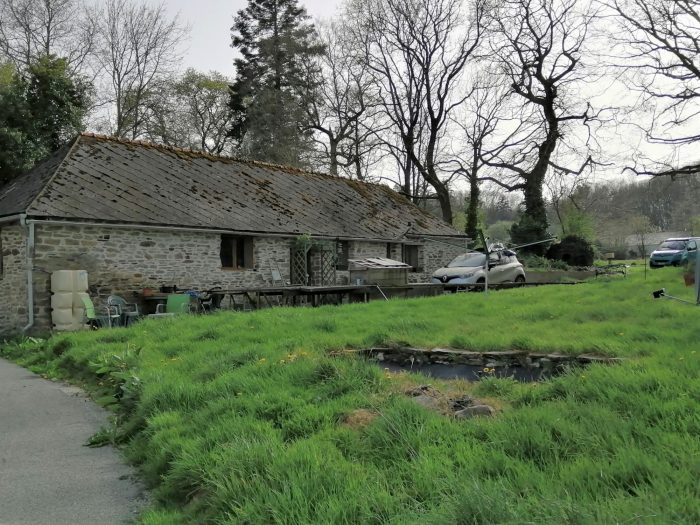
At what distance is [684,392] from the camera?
4.15 metres

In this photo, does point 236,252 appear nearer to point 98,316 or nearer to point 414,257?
point 98,316

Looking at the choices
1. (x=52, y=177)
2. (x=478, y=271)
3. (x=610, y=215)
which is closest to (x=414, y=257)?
(x=478, y=271)

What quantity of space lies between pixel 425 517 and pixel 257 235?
1500cm

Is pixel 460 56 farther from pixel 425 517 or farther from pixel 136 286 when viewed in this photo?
pixel 425 517

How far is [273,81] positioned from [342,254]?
706 inches

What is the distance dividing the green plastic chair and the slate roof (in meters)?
2.29

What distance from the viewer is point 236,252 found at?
17.2 meters

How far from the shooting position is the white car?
17.3 meters

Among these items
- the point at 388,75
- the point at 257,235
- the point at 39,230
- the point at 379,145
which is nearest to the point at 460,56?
the point at 388,75

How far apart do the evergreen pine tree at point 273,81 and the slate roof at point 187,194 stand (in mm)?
8613

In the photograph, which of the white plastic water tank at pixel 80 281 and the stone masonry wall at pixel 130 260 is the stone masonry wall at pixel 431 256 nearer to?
the stone masonry wall at pixel 130 260

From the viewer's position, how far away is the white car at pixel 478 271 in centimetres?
1727

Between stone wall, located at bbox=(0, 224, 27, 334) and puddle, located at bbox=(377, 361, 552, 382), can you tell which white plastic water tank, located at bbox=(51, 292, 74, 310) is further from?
puddle, located at bbox=(377, 361, 552, 382)

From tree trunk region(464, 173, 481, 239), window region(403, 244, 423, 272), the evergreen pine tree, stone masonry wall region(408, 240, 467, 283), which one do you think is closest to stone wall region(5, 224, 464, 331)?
window region(403, 244, 423, 272)
